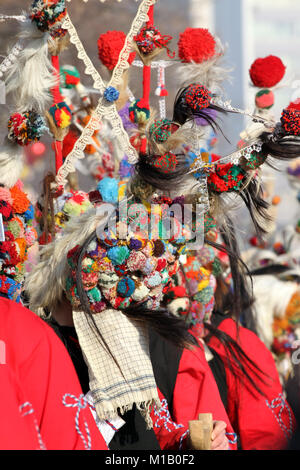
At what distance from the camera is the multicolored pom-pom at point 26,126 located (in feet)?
5.84

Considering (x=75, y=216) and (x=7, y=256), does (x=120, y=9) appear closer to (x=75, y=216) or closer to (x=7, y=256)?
(x=75, y=216)

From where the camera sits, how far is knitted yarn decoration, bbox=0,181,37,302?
5.77ft

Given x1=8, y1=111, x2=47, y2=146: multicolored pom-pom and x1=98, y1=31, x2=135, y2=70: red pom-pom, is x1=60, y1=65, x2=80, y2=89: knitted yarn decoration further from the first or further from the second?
x1=8, y1=111, x2=47, y2=146: multicolored pom-pom

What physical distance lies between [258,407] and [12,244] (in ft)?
3.64

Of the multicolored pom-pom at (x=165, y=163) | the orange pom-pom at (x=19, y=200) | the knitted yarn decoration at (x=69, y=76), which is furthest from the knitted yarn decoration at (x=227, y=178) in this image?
the knitted yarn decoration at (x=69, y=76)

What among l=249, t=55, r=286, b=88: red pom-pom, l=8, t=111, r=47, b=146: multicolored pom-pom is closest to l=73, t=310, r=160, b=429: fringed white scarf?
l=8, t=111, r=47, b=146: multicolored pom-pom

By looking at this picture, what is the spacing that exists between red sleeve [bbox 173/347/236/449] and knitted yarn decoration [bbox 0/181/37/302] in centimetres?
61

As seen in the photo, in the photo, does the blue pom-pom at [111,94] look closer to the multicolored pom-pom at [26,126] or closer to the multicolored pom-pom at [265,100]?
the multicolored pom-pom at [26,126]

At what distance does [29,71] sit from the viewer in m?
1.83

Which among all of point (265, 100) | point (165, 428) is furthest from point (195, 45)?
point (165, 428)

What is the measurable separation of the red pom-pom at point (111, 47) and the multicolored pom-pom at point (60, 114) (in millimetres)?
240

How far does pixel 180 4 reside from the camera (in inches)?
111
